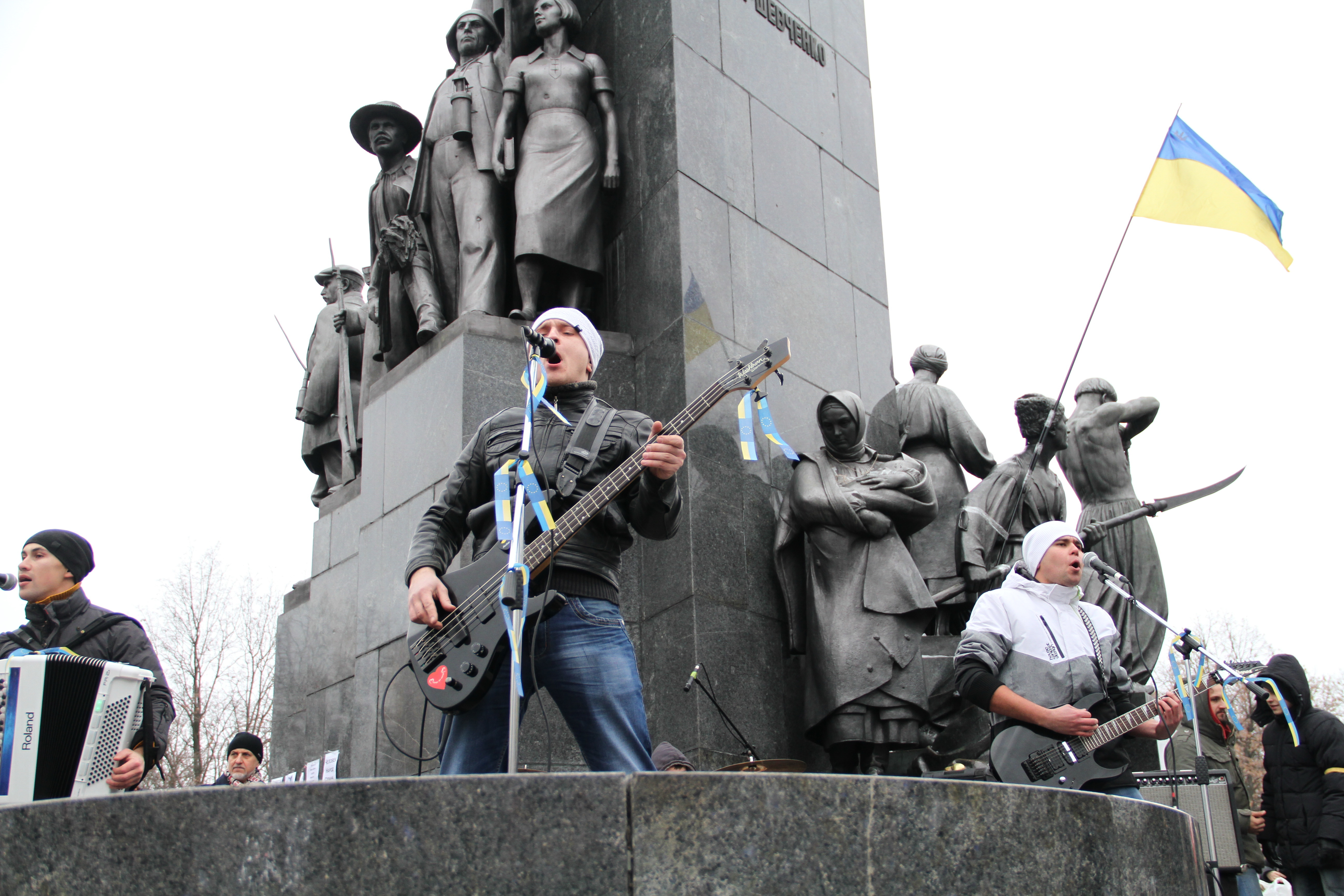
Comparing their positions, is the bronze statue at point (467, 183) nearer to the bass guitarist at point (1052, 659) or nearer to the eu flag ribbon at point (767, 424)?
the eu flag ribbon at point (767, 424)

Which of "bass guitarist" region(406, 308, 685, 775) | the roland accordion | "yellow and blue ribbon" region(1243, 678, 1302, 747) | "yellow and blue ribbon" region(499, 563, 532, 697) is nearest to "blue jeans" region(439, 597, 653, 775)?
"bass guitarist" region(406, 308, 685, 775)

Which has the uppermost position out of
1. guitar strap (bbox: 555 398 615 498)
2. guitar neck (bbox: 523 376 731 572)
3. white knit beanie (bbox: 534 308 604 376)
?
white knit beanie (bbox: 534 308 604 376)

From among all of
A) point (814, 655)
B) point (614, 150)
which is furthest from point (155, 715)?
point (614, 150)

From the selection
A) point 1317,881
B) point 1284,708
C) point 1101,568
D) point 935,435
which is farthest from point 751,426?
point 1317,881

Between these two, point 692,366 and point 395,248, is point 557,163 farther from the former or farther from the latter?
point 692,366

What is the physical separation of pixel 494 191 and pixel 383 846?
5.80 m

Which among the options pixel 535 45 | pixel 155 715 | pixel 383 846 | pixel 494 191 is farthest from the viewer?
pixel 535 45

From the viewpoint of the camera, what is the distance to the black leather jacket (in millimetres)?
4246

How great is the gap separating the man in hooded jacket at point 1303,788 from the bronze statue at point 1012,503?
158cm

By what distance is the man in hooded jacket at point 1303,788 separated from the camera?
6.52 metres

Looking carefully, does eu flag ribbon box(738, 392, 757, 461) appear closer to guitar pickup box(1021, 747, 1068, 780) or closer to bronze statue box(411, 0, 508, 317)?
guitar pickup box(1021, 747, 1068, 780)

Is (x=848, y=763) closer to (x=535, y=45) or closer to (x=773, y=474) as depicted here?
(x=773, y=474)

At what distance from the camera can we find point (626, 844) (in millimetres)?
2668

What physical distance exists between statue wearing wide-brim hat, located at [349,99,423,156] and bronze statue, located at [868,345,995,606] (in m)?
3.93
